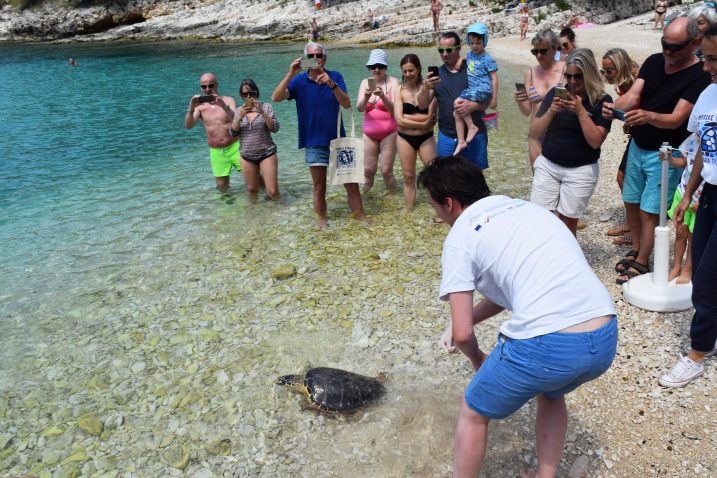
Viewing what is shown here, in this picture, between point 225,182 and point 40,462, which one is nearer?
point 40,462

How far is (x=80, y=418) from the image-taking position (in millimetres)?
4195

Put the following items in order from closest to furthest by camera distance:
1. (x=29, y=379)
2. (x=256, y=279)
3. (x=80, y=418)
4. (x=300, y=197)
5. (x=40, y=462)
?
(x=40, y=462) → (x=80, y=418) → (x=29, y=379) → (x=256, y=279) → (x=300, y=197)

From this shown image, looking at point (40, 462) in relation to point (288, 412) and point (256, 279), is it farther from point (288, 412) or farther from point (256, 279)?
point (256, 279)

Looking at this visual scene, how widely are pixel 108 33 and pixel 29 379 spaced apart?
214 feet

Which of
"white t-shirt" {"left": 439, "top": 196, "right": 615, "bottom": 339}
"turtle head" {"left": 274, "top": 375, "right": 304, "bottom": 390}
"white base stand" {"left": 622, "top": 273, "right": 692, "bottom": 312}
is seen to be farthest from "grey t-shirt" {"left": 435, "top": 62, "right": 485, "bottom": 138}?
"white t-shirt" {"left": 439, "top": 196, "right": 615, "bottom": 339}

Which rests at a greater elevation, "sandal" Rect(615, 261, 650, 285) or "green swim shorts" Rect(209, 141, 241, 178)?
"green swim shorts" Rect(209, 141, 241, 178)

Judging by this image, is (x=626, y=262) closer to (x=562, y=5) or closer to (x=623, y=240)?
(x=623, y=240)

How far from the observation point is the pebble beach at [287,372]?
357cm

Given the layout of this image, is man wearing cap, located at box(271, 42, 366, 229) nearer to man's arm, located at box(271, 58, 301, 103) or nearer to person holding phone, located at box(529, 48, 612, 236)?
man's arm, located at box(271, 58, 301, 103)

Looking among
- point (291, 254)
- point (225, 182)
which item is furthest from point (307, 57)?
point (225, 182)

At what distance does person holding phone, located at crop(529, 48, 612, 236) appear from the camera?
4457 millimetres

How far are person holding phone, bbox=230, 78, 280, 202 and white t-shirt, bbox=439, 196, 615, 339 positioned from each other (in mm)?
5645

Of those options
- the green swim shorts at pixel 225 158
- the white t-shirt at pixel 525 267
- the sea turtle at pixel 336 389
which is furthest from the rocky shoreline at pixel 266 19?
the white t-shirt at pixel 525 267

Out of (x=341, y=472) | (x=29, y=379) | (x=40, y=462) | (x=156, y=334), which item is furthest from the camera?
(x=156, y=334)
